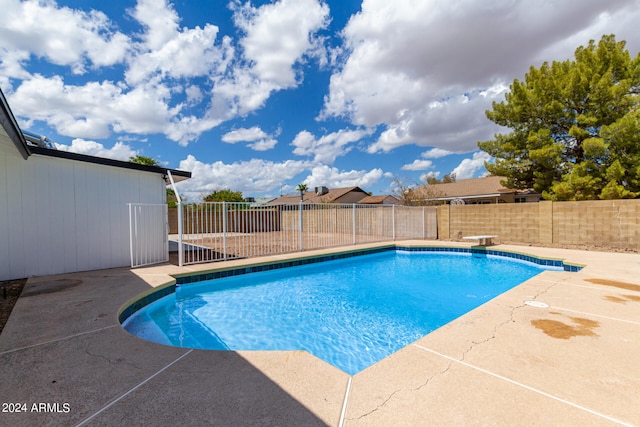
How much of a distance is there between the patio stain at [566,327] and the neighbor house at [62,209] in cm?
746

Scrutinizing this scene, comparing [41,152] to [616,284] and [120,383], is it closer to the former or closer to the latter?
[120,383]

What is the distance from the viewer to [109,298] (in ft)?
13.2

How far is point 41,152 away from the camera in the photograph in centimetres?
536

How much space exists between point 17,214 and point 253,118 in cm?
1340

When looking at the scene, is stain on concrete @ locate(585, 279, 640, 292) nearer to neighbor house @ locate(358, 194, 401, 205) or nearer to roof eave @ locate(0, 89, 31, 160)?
roof eave @ locate(0, 89, 31, 160)

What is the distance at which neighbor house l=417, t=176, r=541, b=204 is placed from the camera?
18469 millimetres

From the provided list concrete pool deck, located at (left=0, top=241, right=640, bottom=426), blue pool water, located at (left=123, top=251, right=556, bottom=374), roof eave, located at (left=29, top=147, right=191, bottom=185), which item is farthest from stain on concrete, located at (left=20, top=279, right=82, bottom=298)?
roof eave, located at (left=29, top=147, right=191, bottom=185)

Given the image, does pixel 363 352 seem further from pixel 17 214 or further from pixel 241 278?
pixel 17 214

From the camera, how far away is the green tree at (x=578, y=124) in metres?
10.7

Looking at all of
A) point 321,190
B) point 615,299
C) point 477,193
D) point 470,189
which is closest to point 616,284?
point 615,299

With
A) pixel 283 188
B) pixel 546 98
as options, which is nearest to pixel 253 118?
pixel 546 98

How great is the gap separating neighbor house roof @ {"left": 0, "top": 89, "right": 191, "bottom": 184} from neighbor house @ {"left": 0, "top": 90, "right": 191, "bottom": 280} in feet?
0.06

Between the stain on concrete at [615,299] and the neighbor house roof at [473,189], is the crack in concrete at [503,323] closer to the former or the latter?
the stain on concrete at [615,299]

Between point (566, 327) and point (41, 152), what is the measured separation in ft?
27.9
